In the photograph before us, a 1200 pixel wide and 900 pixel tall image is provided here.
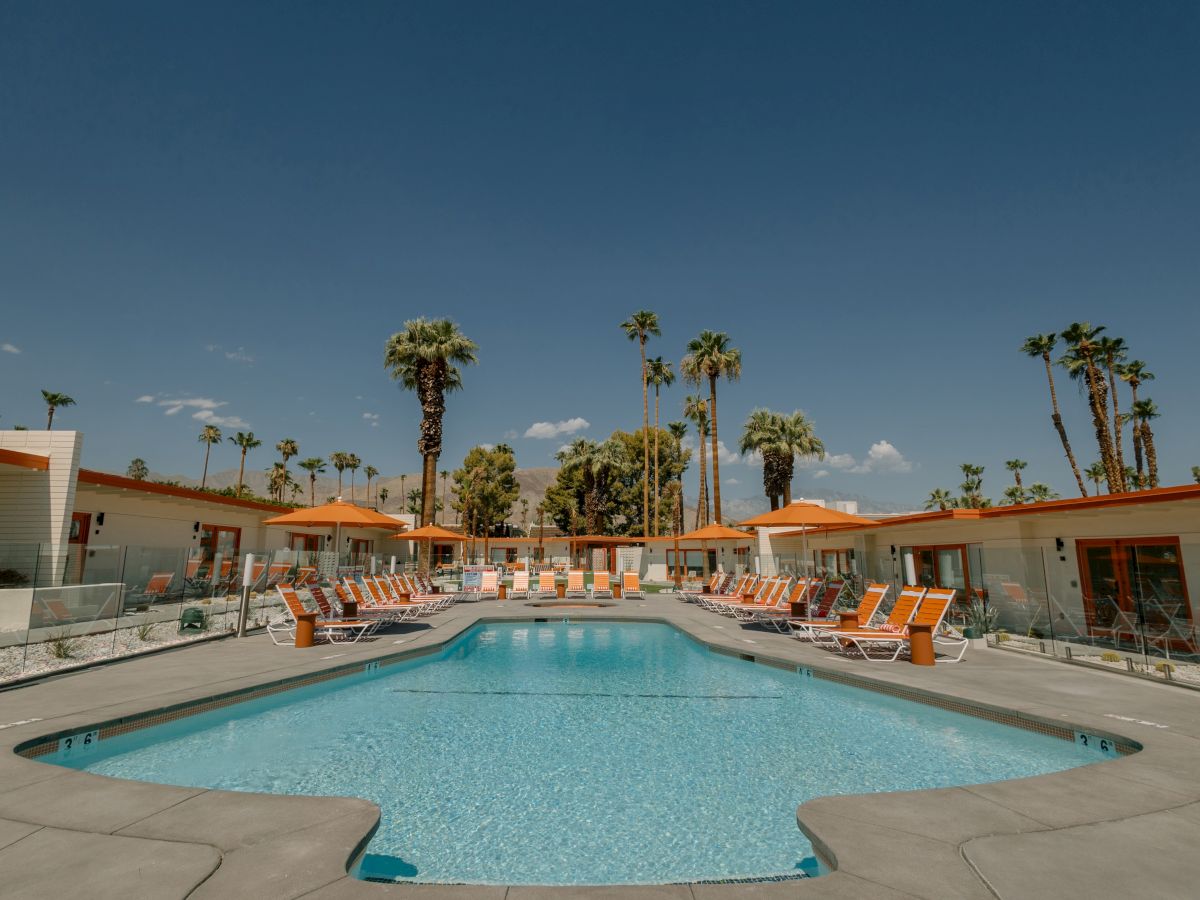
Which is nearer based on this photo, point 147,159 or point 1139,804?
point 1139,804

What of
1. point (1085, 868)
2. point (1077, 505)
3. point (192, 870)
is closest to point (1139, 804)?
point (1085, 868)

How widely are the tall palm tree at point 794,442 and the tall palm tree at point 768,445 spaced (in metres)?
0.18

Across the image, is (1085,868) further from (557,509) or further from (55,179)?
(557,509)

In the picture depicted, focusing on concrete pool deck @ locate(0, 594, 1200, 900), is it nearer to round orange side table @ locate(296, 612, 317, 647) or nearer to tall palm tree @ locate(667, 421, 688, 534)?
round orange side table @ locate(296, 612, 317, 647)

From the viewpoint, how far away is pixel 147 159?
1327 centimetres

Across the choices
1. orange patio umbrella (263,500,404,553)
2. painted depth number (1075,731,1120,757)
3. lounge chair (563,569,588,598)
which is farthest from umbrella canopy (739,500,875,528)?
lounge chair (563,569,588,598)

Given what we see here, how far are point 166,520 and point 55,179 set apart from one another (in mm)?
9497

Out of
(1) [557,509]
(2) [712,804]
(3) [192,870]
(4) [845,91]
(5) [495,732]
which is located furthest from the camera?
(1) [557,509]

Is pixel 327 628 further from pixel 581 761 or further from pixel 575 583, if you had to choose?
pixel 575 583

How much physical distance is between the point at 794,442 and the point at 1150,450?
73.0ft

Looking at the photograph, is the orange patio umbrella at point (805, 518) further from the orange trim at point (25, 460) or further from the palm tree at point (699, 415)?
the palm tree at point (699, 415)

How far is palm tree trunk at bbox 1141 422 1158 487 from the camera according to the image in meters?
33.4

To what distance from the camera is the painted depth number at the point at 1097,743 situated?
513 cm

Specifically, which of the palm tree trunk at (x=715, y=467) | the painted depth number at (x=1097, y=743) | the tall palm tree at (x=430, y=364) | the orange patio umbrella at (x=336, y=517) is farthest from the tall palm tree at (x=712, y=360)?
the painted depth number at (x=1097, y=743)
